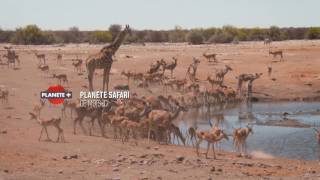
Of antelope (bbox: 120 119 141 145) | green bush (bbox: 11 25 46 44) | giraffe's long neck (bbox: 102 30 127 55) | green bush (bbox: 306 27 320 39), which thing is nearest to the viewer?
antelope (bbox: 120 119 141 145)

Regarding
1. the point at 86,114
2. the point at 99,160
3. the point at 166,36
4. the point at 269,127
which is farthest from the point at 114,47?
the point at 166,36

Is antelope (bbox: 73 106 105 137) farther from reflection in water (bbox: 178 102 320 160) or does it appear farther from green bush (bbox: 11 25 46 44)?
green bush (bbox: 11 25 46 44)

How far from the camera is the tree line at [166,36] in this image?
287 ft

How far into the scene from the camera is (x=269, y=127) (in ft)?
86.5

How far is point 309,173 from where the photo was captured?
15594 mm

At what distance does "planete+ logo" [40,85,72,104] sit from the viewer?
27.2m

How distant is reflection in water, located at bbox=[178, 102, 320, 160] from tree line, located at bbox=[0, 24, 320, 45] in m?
51.5

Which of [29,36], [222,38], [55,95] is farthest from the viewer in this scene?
[222,38]

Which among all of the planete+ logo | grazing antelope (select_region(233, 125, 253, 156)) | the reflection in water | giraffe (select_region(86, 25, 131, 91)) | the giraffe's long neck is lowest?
the reflection in water

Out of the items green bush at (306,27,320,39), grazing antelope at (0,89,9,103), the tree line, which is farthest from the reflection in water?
green bush at (306,27,320,39)

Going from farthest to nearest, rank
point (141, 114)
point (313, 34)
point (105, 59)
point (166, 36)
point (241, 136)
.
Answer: point (166, 36), point (313, 34), point (105, 59), point (141, 114), point (241, 136)

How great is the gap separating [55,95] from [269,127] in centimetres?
966

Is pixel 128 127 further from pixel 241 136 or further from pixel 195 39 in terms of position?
pixel 195 39

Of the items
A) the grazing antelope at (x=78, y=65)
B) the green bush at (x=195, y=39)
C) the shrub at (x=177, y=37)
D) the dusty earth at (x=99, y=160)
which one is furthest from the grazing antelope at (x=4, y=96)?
the shrub at (x=177, y=37)
